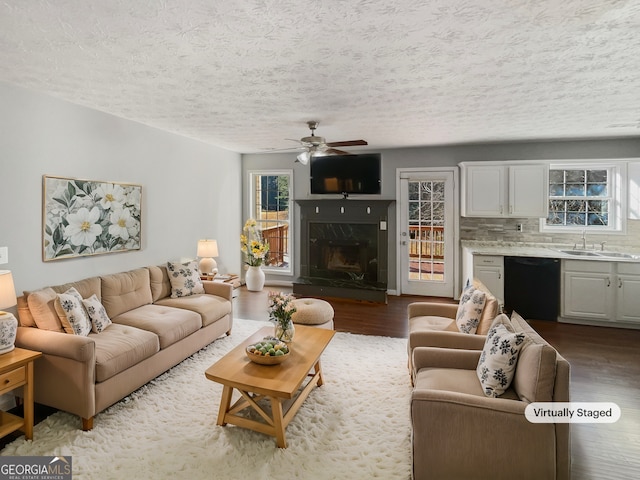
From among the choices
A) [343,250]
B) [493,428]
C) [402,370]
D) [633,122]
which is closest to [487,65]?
[493,428]

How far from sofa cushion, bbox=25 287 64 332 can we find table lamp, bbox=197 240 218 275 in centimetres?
242

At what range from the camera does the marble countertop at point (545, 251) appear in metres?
4.60

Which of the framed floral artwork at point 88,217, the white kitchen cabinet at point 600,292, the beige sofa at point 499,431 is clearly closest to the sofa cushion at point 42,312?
the framed floral artwork at point 88,217

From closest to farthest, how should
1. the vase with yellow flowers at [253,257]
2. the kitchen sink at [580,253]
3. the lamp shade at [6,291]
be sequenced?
1. the lamp shade at [6,291]
2. the kitchen sink at [580,253]
3. the vase with yellow flowers at [253,257]

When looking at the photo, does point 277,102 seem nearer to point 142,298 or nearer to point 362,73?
point 362,73

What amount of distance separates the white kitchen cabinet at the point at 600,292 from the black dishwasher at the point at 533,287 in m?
0.11

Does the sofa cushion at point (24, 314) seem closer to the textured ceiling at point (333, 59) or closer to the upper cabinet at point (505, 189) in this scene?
the textured ceiling at point (333, 59)

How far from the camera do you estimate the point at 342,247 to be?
6.45 meters

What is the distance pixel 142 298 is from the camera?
3865 millimetres

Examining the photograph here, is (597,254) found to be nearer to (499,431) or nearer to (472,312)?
(472,312)

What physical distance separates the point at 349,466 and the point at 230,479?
0.69 metres

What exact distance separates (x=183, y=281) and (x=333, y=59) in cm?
305

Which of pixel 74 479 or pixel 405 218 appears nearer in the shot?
pixel 74 479

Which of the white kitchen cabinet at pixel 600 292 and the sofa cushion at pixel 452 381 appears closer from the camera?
the sofa cushion at pixel 452 381
